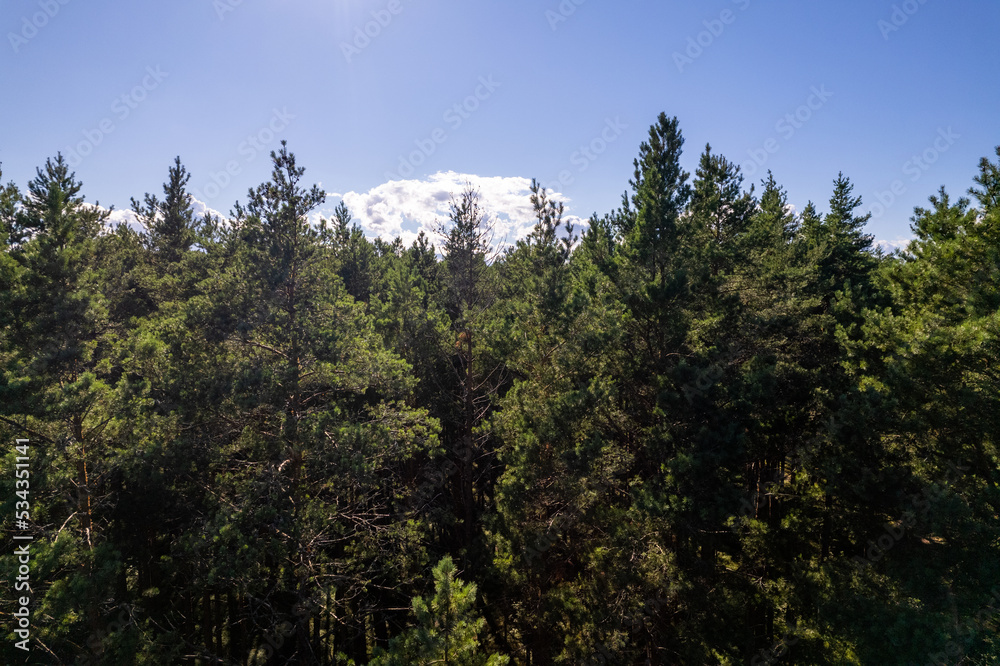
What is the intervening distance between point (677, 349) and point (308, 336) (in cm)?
997

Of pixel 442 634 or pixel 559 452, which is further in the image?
pixel 559 452

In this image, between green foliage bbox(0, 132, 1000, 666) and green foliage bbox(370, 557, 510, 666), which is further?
A: green foliage bbox(0, 132, 1000, 666)

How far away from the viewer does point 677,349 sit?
12.2 metres

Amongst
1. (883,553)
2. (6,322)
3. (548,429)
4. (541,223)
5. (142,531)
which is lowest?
(883,553)

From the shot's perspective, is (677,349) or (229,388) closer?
(229,388)

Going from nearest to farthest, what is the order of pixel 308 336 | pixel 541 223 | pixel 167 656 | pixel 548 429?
pixel 167 656 < pixel 308 336 < pixel 548 429 < pixel 541 223


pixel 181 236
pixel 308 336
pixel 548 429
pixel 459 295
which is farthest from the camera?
pixel 181 236

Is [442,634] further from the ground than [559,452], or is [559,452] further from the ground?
[559,452]

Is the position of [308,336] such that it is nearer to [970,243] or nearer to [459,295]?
[459,295]

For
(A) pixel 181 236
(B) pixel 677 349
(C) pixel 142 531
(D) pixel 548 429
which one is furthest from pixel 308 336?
(A) pixel 181 236

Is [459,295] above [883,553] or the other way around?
above

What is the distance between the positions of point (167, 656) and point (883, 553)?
16887mm

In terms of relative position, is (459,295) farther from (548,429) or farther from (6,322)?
(6,322)

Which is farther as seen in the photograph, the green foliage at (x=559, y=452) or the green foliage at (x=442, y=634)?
the green foliage at (x=559, y=452)
